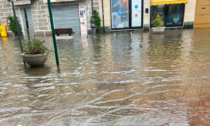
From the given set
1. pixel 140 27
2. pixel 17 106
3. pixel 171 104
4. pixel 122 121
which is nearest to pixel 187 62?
pixel 171 104

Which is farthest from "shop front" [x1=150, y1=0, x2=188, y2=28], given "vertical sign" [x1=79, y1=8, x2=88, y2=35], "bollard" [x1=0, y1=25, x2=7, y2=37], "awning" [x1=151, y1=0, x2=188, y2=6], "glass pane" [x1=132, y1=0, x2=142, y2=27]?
"bollard" [x1=0, y1=25, x2=7, y2=37]

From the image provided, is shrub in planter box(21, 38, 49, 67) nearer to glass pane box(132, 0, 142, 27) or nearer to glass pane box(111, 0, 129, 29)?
glass pane box(111, 0, 129, 29)

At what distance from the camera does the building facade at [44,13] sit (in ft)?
51.7

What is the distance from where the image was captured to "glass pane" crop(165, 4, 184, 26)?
15.6m

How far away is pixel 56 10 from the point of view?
1636 centimetres

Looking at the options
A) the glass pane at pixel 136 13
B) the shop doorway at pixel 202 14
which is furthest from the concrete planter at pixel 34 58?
the shop doorway at pixel 202 14

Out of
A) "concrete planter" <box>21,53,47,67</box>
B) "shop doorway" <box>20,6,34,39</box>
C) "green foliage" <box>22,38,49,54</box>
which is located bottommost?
"concrete planter" <box>21,53,47,67</box>

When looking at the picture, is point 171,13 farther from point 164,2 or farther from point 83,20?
point 83,20

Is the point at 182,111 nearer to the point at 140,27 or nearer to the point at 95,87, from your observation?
the point at 95,87

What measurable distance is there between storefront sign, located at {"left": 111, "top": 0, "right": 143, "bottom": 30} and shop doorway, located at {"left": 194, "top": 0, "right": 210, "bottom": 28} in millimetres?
5418

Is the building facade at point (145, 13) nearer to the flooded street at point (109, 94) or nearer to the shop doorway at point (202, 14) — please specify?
the shop doorway at point (202, 14)

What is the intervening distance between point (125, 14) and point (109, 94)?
→ 45.8 feet

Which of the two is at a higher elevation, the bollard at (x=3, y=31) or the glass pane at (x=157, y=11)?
the glass pane at (x=157, y=11)

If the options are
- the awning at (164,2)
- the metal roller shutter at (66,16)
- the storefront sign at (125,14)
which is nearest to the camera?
the awning at (164,2)
